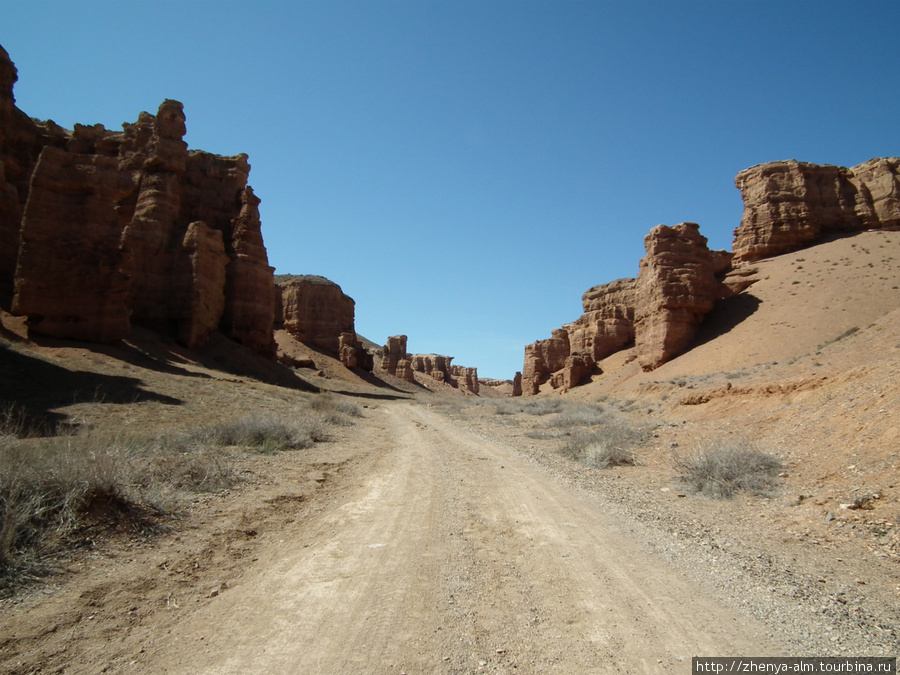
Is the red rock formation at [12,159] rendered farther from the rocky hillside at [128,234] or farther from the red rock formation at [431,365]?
the red rock formation at [431,365]

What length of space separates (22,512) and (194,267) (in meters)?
31.3

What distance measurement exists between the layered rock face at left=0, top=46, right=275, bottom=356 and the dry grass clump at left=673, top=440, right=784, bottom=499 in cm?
2432

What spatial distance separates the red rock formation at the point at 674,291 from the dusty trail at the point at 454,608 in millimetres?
34114

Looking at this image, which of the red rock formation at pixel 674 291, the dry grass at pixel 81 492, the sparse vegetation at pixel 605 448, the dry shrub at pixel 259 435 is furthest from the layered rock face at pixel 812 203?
the dry grass at pixel 81 492

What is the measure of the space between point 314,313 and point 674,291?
48545mm

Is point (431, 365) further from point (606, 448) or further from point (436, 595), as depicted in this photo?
point (436, 595)

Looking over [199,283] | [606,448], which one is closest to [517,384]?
[199,283]

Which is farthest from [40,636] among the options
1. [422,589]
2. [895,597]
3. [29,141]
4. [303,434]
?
[29,141]

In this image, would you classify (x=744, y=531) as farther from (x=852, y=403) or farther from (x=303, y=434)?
(x=303, y=434)

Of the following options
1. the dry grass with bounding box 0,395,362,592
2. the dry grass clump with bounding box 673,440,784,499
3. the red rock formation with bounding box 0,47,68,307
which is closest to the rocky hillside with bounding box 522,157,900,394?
the dry grass clump with bounding box 673,440,784,499

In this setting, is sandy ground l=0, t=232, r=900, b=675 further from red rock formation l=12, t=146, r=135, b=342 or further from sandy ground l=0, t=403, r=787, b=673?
red rock formation l=12, t=146, r=135, b=342

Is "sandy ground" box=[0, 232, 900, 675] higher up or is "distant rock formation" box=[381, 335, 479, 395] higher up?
"distant rock formation" box=[381, 335, 479, 395]

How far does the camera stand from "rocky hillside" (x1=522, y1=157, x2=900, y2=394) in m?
37.6

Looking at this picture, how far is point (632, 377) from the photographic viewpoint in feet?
130
